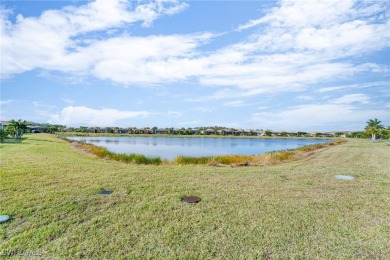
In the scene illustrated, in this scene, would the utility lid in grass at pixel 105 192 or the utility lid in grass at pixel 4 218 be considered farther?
the utility lid in grass at pixel 105 192

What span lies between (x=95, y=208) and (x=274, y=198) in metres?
4.27

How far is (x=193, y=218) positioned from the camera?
4.77 m

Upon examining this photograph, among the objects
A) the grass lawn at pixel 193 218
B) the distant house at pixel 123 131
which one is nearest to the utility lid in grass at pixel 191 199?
the grass lawn at pixel 193 218

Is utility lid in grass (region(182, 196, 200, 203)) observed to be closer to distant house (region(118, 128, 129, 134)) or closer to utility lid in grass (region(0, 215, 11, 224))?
utility lid in grass (region(0, 215, 11, 224))

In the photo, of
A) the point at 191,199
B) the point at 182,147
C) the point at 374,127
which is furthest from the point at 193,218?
the point at 374,127

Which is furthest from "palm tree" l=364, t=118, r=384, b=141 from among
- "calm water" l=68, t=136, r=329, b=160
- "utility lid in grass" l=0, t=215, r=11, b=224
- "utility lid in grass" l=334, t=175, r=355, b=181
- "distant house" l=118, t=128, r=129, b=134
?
"distant house" l=118, t=128, r=129, b=134

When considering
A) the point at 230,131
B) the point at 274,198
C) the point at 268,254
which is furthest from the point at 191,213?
the point at 230,131

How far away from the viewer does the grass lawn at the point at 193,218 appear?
3.67 meters

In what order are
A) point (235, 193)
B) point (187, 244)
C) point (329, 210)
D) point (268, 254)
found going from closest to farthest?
point (268, 254) → point (187, 244) → point (329, 210) → point (235, 193)

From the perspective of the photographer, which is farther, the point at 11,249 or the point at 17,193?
the point at 17,193

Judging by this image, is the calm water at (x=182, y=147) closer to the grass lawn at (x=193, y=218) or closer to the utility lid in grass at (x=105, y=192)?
the grass lawn at (x=193, y=218)

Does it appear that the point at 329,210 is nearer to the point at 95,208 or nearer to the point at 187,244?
the point at 187,244

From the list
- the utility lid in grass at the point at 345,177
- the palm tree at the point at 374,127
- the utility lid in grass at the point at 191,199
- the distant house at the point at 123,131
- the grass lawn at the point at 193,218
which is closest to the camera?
the grass lawn at the point at 193,218

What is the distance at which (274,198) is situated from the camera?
614 cm
